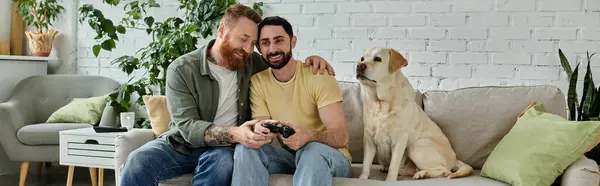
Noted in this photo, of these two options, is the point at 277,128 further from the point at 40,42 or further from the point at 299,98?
the point at 40,42

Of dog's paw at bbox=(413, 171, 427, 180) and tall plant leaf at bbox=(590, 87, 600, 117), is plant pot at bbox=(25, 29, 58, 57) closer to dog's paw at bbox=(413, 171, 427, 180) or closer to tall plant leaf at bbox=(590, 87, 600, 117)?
dog's paw at bbox=(413, 171, 427, 180)

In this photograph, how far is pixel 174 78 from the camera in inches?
102

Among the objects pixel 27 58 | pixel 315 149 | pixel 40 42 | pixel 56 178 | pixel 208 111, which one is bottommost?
pixel 56 178

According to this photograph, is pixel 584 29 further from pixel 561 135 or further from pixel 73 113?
pixel 73 113

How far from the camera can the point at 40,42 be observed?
15.0 feet

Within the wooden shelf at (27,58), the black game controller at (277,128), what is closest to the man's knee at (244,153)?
the black game controller at (277,128)

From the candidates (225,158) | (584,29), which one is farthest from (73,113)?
(584,29)

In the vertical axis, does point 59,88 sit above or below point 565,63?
below

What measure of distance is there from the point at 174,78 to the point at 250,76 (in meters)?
0.32

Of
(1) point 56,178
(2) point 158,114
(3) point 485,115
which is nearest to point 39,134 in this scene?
(1) point 56,178

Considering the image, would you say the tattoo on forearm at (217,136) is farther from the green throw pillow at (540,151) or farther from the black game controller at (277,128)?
the green throw pillow at (540,151)

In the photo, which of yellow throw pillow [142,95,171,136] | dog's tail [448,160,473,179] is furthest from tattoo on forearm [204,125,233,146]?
dog's tail [448,160,473,179]

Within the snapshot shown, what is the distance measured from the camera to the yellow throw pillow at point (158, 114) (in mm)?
3086

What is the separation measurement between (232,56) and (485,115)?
3.82 feet
